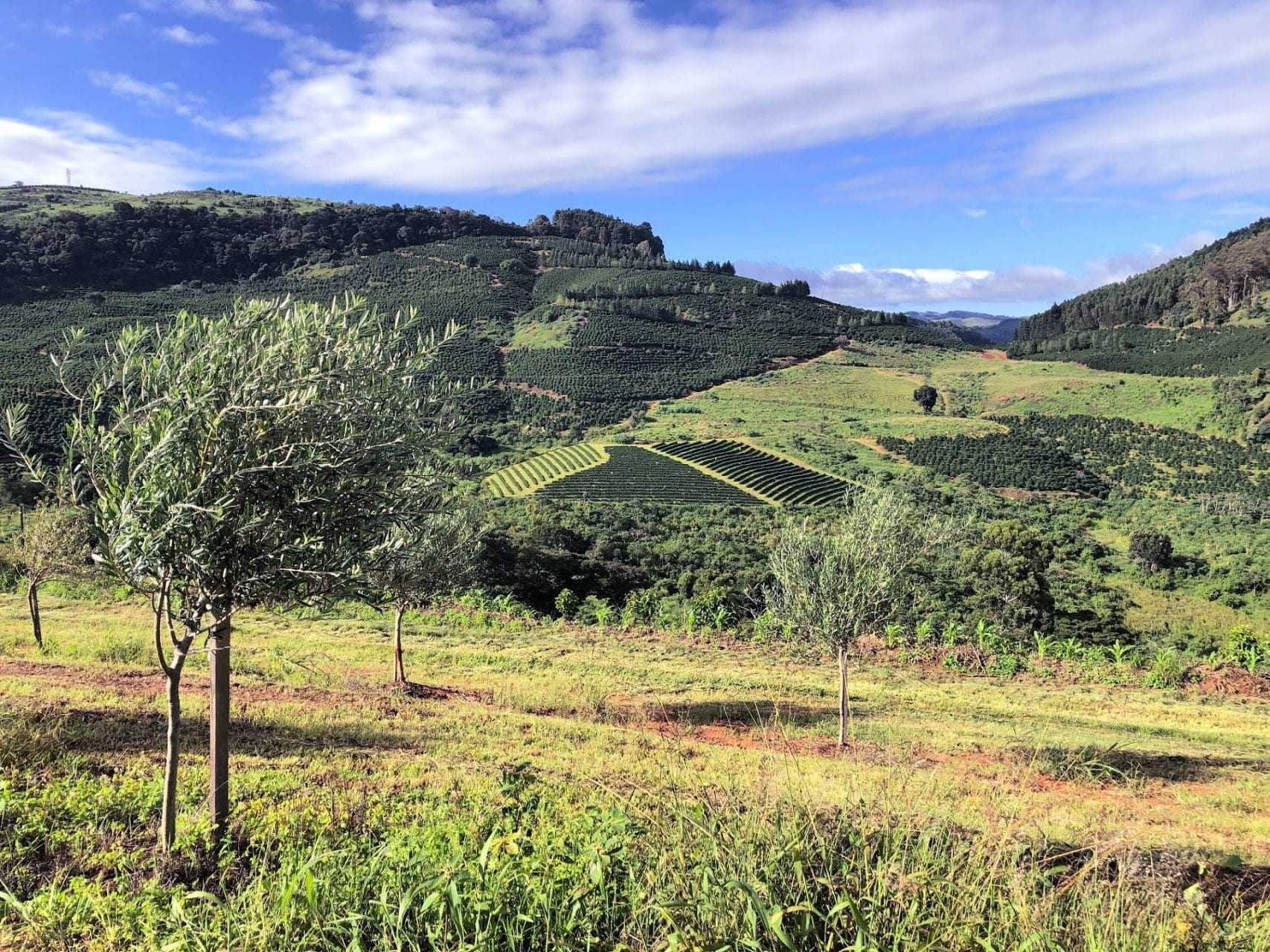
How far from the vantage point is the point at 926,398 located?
390ft

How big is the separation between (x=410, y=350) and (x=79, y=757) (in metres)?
7.35

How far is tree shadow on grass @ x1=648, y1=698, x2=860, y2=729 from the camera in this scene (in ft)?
60.4

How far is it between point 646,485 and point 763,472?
15.7 meters

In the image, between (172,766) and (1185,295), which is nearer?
(172,766)

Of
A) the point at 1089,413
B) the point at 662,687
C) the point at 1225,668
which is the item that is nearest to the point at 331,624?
the point at 662,687

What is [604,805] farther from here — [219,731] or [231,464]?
[231,464]

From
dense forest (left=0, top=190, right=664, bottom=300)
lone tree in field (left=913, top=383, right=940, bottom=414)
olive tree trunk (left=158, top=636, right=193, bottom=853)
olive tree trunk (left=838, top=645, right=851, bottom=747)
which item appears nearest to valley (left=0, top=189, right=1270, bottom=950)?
olive tree trunk (left=158, top=636, right=193, bottom=853)

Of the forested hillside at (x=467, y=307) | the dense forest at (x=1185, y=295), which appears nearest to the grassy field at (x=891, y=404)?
the forested hillside at (x=467, y=307)

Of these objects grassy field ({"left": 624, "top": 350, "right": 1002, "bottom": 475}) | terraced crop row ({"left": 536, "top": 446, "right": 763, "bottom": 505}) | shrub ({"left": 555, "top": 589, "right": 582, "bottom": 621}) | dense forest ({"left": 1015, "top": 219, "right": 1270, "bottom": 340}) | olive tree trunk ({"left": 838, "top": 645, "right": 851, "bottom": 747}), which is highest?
dense forest ({"left": 1015, "top": 219, "right": 1270, "bottom": 340})

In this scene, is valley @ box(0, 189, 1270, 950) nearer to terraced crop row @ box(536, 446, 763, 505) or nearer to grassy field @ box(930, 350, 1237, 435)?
terraced crop row @ box(536, 446, 763, 505)

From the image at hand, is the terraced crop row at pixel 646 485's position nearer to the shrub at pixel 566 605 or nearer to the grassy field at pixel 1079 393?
the shrub at pixel 566 605

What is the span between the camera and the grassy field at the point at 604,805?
3.97m

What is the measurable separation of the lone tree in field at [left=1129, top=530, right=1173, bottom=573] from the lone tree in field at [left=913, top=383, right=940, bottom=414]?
6542cm

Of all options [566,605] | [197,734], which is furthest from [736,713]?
[566,605]
